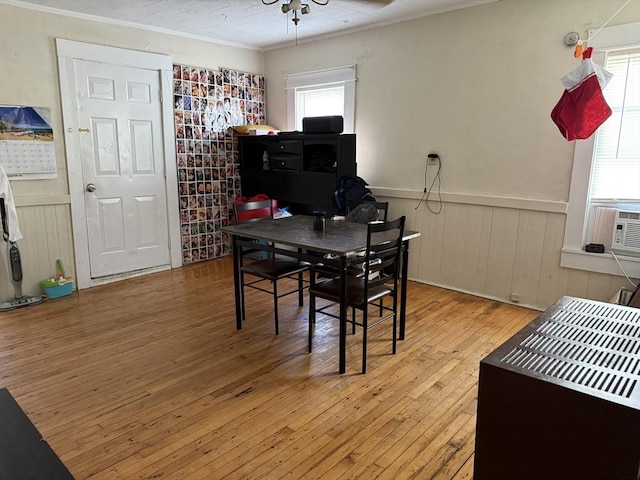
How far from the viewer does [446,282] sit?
4352 millimetres

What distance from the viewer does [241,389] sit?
256 centimetres

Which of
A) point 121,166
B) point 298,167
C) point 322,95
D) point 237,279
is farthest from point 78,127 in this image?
point 322,95

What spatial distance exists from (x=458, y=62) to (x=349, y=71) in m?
1.24

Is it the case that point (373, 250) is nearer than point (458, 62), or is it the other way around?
point (373, 250)

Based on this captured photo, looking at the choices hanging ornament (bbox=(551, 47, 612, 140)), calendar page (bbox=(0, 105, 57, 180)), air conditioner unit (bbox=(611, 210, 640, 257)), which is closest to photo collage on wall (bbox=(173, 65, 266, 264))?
calendar page (bbox=(0, 105, 57, 180))

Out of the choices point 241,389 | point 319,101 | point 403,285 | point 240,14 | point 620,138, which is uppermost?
point 240,14

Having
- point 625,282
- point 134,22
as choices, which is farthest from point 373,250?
point 134,22

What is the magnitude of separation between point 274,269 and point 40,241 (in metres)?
2.33

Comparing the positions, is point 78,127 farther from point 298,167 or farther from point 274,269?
point 274,269

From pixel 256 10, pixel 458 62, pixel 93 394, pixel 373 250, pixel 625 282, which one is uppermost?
pixel 256 10

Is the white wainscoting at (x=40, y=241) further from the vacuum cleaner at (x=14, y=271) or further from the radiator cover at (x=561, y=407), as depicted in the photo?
the radiator cover at (x=561, y=407)

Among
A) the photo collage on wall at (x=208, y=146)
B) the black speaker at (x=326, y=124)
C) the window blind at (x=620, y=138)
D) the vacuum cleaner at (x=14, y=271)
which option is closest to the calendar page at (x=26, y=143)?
the vacuum cleaner at (x=14, y=271)

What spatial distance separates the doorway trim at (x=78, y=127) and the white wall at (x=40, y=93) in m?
0.05

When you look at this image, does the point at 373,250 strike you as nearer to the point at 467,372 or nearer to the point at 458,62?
the point at 467,372
